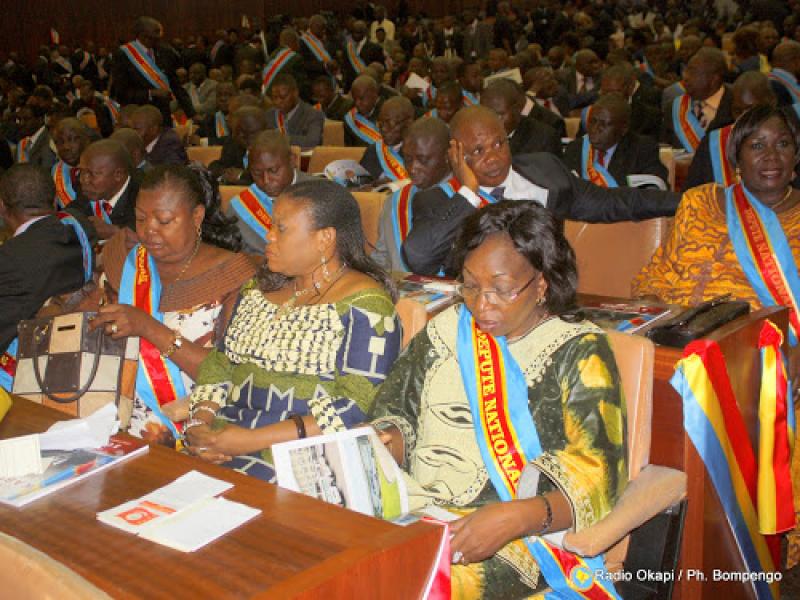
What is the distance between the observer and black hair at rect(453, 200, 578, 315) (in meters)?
2.06

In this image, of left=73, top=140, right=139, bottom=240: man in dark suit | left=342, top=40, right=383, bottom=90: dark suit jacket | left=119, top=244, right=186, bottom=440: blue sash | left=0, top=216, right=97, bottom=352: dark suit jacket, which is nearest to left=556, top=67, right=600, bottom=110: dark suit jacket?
left=342, top=40, right=383, bottom=90: dark suit jacket

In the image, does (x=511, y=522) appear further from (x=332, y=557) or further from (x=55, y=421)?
(x=55, y=421)

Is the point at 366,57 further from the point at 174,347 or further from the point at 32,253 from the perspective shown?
the point at 174,347

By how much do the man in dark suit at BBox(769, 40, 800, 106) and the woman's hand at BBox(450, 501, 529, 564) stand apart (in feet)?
18.9

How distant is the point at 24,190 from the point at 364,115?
16.5ft

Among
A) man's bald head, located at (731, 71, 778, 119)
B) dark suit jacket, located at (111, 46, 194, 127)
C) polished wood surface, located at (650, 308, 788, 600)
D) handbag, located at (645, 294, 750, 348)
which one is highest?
dark suit jacket, located at (111, 46, 194, 127)

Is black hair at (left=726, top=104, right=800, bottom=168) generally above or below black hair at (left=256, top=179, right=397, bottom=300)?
above

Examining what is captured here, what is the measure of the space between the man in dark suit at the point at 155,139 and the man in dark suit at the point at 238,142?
0.53 meters

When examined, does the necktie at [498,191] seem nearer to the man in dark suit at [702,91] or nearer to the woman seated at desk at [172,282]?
the woman seated at desk at [172,282]

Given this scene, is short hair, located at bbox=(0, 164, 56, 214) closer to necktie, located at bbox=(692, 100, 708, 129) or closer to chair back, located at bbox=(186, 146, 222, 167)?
chair back, located at bbox=(186, 146, 222, 167)

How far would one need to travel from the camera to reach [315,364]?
233 centimetres

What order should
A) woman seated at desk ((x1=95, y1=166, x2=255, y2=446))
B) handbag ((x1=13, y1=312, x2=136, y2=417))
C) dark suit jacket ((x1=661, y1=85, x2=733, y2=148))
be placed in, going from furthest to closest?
dark suit jacket ((x1=661, y1=85, x2=733, y2=148)) → woman seated at desk ((x1=95, y1=166, x2=255, y2=446)) → handbag ((x1=13, y1=312, x2=136, y2=417))

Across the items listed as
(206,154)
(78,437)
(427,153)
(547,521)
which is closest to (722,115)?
(427,153)

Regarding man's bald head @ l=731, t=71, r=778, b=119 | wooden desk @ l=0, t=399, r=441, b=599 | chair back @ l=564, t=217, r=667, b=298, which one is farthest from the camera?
man's bald head @ l=731, t=71, r=778, b=119
